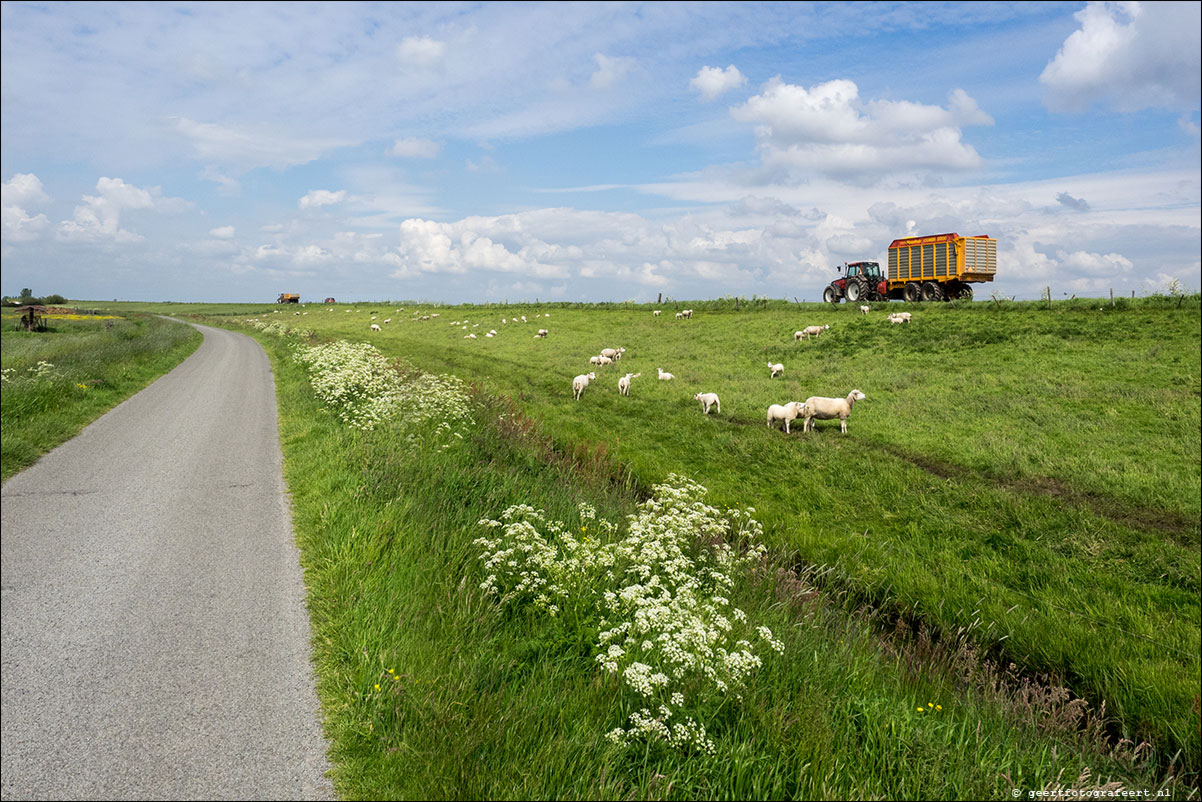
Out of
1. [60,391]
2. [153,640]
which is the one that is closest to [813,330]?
[60,391]

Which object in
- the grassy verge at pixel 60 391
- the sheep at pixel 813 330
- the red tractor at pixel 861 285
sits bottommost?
the grassy verge at pixel 60 391

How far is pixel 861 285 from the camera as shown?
145 feet

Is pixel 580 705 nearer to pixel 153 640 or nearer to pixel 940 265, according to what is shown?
pixel 153 640

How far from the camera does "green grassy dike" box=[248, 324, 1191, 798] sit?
420cm

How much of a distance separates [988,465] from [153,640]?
16.3 meters

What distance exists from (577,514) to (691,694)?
4912 mm

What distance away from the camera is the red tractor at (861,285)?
43.9 m

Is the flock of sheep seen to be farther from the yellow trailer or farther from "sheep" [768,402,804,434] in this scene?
the yellow trailer

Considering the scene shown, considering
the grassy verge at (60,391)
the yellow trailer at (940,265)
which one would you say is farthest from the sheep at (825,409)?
the yellow trailer at (940,265)

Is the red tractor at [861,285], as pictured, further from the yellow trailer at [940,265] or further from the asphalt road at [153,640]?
the asphalt road at [153,640]

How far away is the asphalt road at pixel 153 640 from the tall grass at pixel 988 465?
26.8ft

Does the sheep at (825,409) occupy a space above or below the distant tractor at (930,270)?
below

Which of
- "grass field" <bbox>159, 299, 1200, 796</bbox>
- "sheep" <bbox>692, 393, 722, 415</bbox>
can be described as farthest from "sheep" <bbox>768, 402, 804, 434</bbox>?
"sheep" <bbox>692, 393, 722, 415</bbox>

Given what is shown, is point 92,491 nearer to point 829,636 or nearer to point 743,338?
→ point 829,636
